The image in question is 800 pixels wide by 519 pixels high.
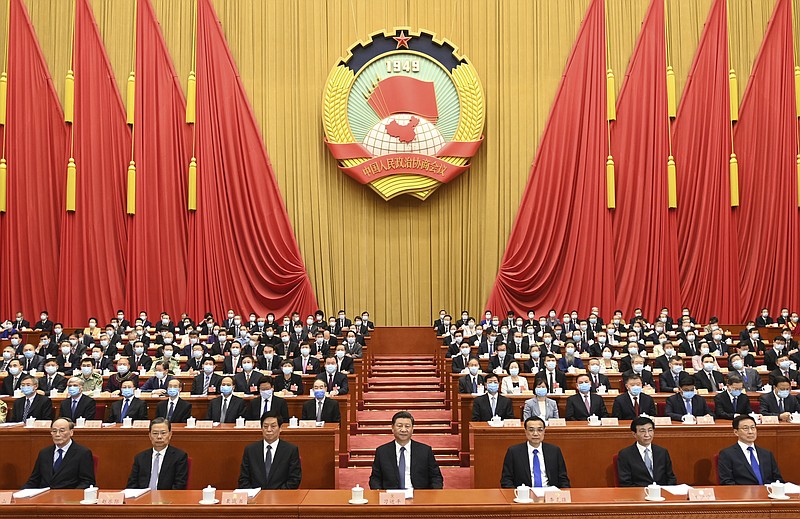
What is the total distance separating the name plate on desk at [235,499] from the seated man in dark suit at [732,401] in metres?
4.59

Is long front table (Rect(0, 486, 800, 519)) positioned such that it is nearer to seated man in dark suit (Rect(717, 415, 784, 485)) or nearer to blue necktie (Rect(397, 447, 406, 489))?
blue necktie (Rect(397, 447, 406, 489))

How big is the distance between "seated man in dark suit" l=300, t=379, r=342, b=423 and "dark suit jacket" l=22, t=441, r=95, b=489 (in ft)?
6.43

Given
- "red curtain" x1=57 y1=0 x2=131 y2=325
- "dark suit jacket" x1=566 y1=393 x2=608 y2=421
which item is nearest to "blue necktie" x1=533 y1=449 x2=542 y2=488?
"dark suit jacket" x1=566 y1=393 x2=608 y2=421

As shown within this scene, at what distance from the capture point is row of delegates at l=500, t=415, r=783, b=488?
4.83 metres

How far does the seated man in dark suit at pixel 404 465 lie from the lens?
4691 millimetres

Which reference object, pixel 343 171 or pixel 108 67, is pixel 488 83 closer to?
pixel 343 171

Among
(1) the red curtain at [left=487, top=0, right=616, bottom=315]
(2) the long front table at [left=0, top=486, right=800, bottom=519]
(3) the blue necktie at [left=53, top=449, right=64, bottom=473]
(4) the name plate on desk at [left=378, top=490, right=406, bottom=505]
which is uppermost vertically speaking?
(1) the red curtain at [left=487, top=0, right=616, bottom=315]

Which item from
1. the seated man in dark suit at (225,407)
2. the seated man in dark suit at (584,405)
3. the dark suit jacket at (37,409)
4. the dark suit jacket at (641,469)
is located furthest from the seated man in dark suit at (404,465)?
the dark suit jacket at (37,409)

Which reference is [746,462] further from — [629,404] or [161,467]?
[161,467]

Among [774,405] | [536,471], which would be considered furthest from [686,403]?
[536,471]

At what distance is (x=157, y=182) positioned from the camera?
13891 millimetres

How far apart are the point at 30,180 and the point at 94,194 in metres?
1.20

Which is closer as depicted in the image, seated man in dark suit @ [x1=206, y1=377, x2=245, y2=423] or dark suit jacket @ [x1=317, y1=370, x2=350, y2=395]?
seated man in dark suit @ [x1=206, y1=377, x2=245, y2=423]

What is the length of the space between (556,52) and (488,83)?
1.38m
